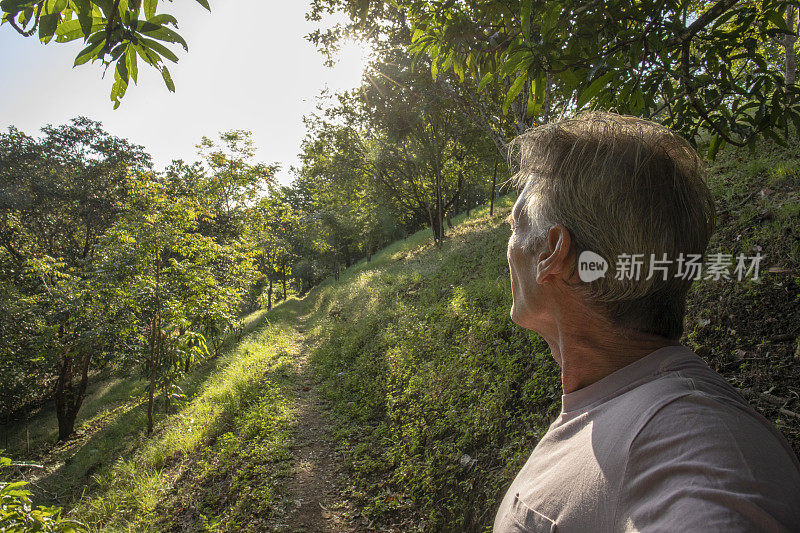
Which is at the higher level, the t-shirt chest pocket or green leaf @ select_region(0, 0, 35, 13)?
green leaf @ select_region(0, 0, 35, 13)

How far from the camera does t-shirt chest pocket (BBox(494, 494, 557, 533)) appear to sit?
939mm

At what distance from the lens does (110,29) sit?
1.36 meters

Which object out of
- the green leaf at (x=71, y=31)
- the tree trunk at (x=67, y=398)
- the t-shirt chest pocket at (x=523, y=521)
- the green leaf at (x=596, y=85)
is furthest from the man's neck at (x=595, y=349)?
the tree trunk at (x=67, y=398)

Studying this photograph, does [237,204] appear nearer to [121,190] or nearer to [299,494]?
[121,190]

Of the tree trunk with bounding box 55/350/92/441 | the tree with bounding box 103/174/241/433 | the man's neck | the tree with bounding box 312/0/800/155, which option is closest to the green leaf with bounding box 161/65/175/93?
the tree with bounding box 312/0/800/155

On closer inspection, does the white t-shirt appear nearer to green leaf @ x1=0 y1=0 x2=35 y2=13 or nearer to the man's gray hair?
the man's gray hair

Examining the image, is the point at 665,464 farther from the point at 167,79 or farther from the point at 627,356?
the point at 167,79

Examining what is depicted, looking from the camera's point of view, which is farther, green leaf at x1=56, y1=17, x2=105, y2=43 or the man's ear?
green leaf at x1=56, y1=17, x2=105, y2=43

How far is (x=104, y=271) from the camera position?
23.6 feet

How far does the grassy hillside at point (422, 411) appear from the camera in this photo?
3361 millimetres

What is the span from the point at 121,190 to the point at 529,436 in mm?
20569

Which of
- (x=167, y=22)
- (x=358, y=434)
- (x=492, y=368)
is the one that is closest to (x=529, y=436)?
(x=492, y=368)

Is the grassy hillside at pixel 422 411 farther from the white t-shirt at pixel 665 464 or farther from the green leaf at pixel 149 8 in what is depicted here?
the green leaf at pixel 149 8

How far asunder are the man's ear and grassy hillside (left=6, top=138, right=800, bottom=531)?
257 cm
